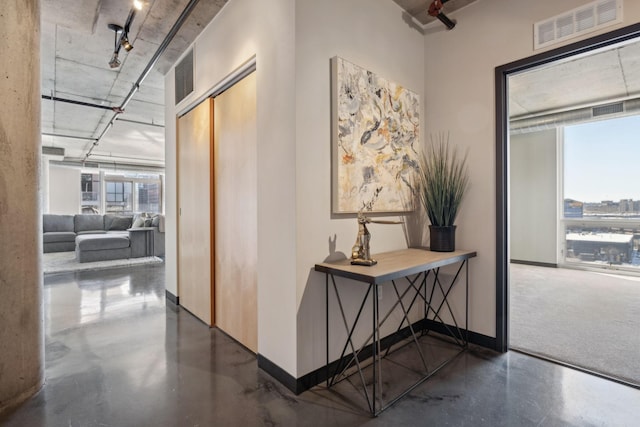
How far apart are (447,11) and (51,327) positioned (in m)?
4.75

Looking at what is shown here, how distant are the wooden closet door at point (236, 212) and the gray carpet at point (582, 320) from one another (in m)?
2.24

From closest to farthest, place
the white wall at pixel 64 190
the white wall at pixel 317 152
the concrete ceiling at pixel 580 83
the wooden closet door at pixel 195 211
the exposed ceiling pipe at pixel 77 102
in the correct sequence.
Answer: the white wall at pixel 317 152 → the wooden closet door at pixel 195 211 → the concrete ceiling at pixel 580 83 → the exposed ceiling pipe at pixel 77 102 → the white wall at pixel 64 190

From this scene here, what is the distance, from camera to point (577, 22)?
2.19 meters

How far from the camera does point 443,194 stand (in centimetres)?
265

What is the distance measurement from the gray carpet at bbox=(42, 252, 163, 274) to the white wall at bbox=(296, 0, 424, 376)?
5.51m

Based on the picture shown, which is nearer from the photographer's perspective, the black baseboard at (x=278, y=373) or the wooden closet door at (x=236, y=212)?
the black baseboard at (x=278, y=373)

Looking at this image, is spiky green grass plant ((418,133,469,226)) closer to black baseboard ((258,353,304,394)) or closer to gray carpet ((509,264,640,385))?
gray carpet ((509,264,640,385))

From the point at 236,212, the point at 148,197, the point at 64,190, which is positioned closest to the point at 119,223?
the point at 64,190

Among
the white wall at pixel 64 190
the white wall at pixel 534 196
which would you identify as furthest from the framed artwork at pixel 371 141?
the white wall at pixel 64 190

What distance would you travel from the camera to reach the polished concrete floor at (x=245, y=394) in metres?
1.77

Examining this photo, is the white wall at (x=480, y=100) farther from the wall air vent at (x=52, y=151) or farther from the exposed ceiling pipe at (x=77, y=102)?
the wall air vent at (x=52, y=151)

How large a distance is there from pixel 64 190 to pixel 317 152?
1142 centimetres

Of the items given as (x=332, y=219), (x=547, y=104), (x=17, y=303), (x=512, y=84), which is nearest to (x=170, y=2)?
(x=332, y=219)

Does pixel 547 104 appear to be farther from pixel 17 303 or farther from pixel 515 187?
pixel 17 303
